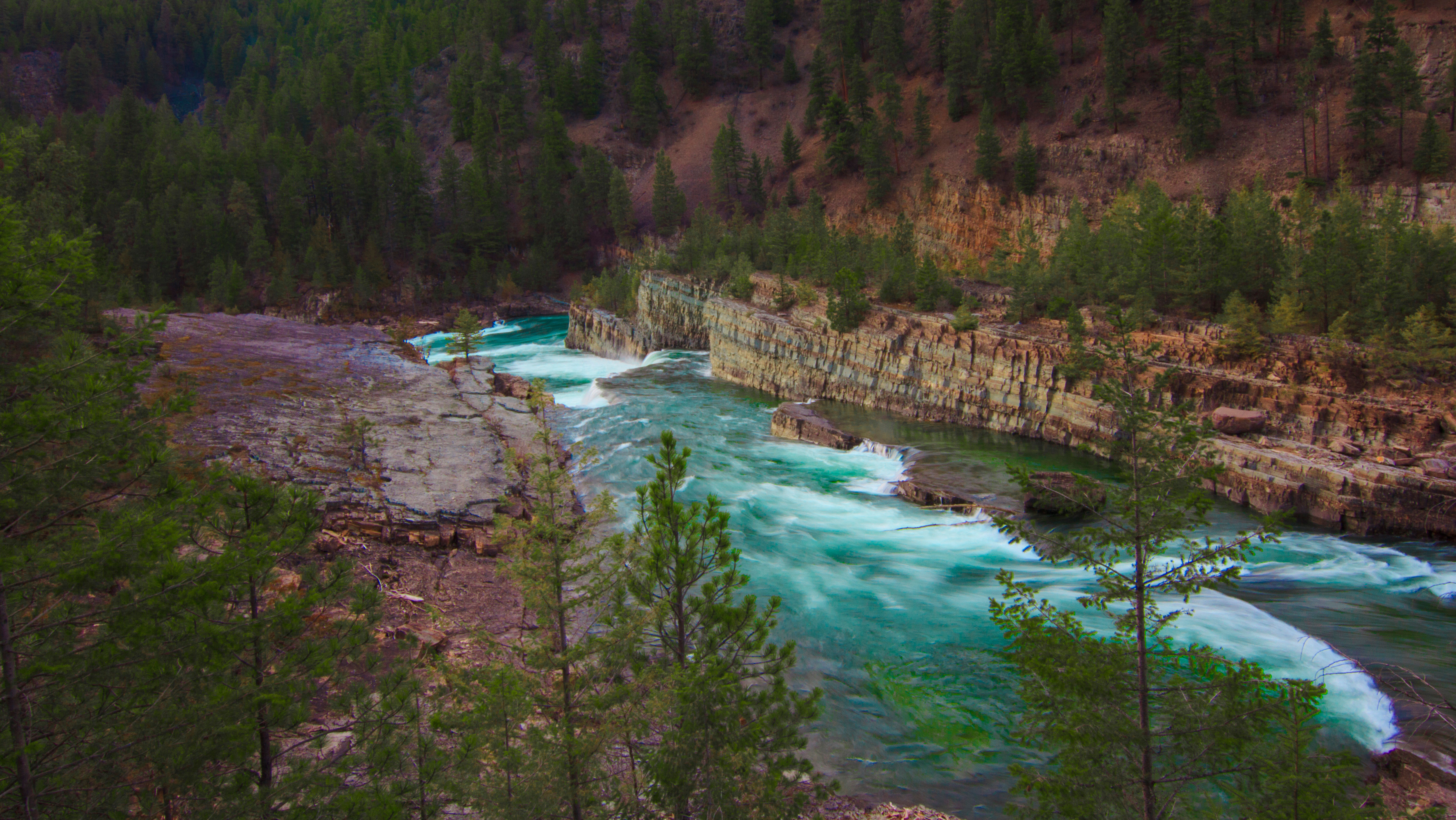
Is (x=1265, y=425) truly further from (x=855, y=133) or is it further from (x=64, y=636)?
(x=855, y=133)

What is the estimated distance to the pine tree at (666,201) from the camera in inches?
3152

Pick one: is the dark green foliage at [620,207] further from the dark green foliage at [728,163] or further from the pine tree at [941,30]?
the pine tree at [941,30]

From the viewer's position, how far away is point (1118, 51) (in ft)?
185

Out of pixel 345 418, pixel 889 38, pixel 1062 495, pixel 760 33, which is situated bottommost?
pixel 345 418

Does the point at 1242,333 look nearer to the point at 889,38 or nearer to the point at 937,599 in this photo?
the point at 937,599

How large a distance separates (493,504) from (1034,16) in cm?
7190

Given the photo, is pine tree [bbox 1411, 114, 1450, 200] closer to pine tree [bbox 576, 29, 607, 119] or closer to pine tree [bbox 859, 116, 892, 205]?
pine tree [bbox 859, 116, 892, 205]

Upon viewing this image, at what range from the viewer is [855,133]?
238ft

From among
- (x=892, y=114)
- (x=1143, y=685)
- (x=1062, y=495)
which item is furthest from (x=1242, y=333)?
(x=892, y=114)

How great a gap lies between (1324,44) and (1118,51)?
40.6ft

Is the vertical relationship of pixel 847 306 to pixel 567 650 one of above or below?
above

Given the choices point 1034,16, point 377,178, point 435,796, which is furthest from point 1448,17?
point 377,178

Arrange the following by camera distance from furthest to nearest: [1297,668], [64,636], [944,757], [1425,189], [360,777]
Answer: [1425,189], [1297,668], [944,757], [360,777], [64,636]

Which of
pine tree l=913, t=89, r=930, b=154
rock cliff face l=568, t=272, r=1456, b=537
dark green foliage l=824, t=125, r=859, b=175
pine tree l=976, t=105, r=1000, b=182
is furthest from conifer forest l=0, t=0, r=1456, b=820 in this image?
pine tree l=976, t=105, r=1000, b=182
